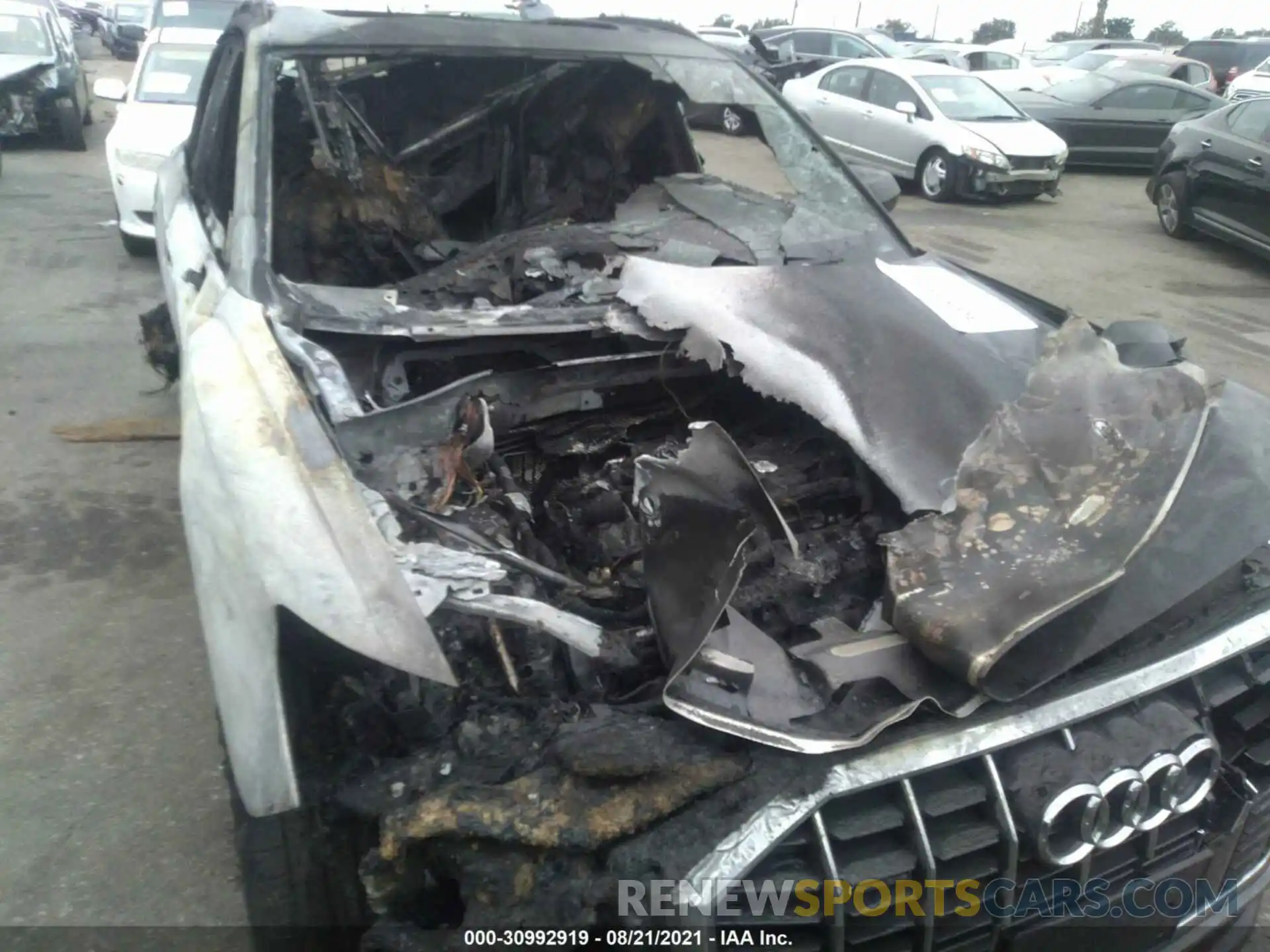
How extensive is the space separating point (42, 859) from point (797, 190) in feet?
9.23

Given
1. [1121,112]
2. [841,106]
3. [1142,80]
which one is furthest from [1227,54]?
[841,106]

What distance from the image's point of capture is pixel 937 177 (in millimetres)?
11008

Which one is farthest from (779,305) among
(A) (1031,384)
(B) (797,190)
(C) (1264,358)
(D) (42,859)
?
(C) (1264,358)

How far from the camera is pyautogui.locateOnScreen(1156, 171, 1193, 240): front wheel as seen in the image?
31.7 ft

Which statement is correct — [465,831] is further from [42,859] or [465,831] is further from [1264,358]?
[1264,358]

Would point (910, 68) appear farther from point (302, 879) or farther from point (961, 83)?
point (302, 879)

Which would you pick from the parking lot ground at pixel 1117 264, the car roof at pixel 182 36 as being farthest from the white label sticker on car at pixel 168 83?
the parking lot ground at pixel 1117 264

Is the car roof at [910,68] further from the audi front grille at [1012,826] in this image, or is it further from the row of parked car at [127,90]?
the audi front grille at [1012,826]

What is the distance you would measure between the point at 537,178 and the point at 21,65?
9.62 m

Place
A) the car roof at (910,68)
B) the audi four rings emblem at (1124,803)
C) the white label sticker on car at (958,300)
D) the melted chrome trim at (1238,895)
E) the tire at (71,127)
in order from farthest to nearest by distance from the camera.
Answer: the car roof at (910,68) → the tire at (71,127) → the white label sticker on car at (958,300) → the melted chrome trim at (1238,895) → the audi four rings emblem at (1124,803)

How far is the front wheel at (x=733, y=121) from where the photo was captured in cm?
339

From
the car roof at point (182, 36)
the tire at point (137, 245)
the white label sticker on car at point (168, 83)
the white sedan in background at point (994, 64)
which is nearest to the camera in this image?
the tire at point (137, 245)

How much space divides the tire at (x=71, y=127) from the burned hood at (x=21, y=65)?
0.48m

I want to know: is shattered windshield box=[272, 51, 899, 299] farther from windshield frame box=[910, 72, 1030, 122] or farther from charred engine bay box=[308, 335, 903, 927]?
windshield frame box=[910, 72, 1030, 122]
